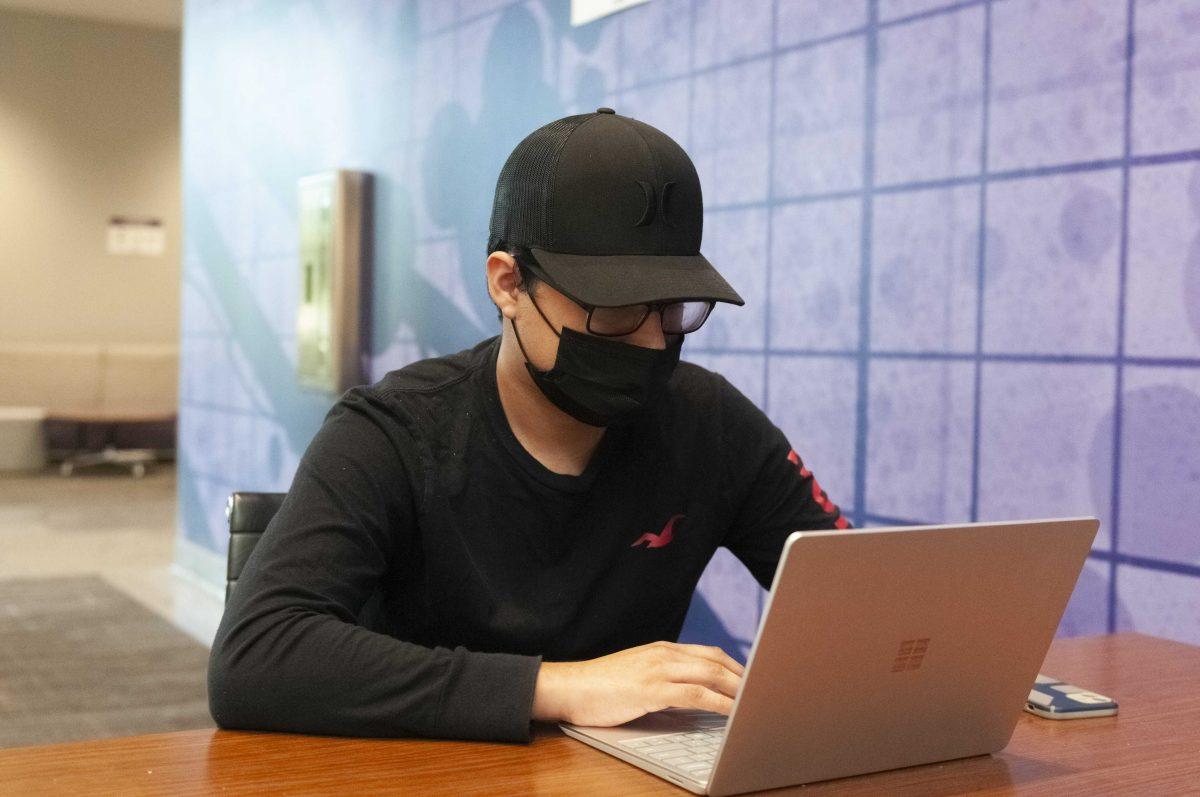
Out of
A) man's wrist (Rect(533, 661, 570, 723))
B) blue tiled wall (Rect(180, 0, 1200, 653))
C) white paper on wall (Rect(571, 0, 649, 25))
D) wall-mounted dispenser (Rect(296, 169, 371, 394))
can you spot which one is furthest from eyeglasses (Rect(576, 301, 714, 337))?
wall-mounted dispenser (Rect(296, 169, 371, 394))

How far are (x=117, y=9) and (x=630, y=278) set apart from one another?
31.7ft

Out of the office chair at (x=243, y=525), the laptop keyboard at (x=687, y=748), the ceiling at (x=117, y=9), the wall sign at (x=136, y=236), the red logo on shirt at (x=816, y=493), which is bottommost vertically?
the laptop keyboard at (x=687, y=748)

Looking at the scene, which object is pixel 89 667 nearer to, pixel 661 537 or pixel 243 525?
pixel 243 525

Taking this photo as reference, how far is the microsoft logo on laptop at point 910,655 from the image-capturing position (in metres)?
0.98

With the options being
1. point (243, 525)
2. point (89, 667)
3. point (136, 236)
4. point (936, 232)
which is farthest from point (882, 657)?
point (136, 236)

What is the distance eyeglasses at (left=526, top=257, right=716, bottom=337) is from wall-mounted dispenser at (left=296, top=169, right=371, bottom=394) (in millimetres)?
2936

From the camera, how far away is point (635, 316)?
1.33 meters

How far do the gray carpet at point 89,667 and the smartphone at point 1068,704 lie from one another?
2656 millimetres

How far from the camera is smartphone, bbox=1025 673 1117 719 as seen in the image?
Answer: 1.24m

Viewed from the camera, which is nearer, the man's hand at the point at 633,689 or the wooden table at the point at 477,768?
the wooden table at the point at 477,768

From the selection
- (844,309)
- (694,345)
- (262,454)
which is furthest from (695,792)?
(262,454)

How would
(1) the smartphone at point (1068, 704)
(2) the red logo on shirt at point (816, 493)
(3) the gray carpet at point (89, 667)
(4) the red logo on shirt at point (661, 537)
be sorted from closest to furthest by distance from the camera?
(1) the smartphone at point (1068, 704)
(4) the red logo on shirt at point (661, 537)
(2) the red logo on shirt at point (816, 493)
(3) the gray carpet at point (89, 667)

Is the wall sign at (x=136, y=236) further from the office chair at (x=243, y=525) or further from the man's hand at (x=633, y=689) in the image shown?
the man's hand at (x=633, y=689)

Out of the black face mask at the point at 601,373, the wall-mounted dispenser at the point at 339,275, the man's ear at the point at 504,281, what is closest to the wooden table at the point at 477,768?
the black face mask at the point at 601,373
